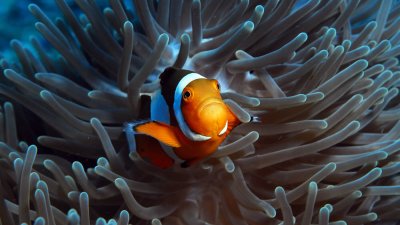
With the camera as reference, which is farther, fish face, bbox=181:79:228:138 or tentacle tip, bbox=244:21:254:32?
tentacle tip, bbox=244:21:254:32

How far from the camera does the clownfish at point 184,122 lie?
109 centimetres

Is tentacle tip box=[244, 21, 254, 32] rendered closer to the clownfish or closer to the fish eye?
the clownfish

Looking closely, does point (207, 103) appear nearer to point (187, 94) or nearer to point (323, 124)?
point (187, 94)

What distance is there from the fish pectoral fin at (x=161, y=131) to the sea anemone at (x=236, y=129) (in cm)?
20

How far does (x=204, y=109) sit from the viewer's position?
1064 millimetres

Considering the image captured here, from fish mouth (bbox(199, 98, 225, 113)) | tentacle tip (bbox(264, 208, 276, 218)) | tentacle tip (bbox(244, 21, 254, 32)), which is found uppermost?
tentacle tip (bbox(244, 21, 254, 32))

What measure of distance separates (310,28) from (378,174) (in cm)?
62

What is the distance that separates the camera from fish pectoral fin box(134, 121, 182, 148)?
1.21 metres

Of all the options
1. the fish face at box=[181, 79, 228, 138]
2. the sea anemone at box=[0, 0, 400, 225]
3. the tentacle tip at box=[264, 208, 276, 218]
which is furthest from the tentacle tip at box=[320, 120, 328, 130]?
the fish face at box=[181, 79, 228, 138]

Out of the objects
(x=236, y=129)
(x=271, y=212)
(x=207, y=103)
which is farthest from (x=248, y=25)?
(x=271, y=212)

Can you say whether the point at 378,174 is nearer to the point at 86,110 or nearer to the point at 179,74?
the point at 179,74

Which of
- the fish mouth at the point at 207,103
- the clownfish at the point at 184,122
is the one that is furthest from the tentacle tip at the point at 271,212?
the fish mouth at the point at 207,103

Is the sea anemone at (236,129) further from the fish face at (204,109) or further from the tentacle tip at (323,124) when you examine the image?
the fish face at (204,109)

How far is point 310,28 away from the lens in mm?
1723
